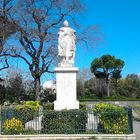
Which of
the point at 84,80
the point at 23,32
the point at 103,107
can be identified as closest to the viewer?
the point at 103,107

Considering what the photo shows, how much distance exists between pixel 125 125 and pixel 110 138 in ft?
2.96

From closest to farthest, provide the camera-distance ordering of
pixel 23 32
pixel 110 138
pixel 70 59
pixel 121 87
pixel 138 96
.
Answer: pixel 110 138, pixel 70 59, pixel 23 32, pixel 138 96, pixel 121 87

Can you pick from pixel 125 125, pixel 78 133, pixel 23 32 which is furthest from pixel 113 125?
pixel 23 32

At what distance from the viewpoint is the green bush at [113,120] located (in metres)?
15.5

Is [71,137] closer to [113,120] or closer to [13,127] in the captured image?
[113,120]

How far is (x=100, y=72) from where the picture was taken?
292 feet

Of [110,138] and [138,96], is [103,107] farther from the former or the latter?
[138,96]

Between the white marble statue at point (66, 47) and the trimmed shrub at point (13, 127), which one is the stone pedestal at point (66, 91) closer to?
the white marble statue at point (66, 47)

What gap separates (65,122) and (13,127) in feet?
7.41

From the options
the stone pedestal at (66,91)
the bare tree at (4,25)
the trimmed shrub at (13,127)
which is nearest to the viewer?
the trimmed shrub at (13,127)

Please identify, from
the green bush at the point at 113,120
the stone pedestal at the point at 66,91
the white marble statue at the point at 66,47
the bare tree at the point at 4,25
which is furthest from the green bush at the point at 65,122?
the bare tree at the point at 4,25

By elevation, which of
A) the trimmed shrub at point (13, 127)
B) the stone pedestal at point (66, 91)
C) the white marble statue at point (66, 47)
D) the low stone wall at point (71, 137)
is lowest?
the low stone wall at point (71, 137)

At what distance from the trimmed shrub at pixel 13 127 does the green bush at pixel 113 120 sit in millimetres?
3337

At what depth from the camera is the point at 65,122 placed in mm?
15672
